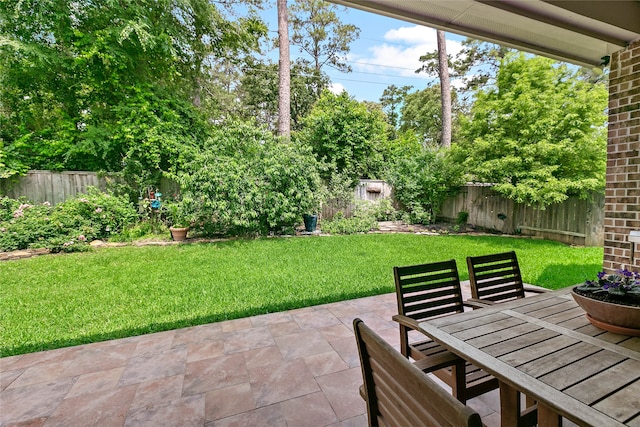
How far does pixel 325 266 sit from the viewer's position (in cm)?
490

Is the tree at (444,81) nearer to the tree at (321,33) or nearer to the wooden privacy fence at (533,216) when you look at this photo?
the wooden privacy fence at (533,216)

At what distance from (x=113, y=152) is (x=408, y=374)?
845cm

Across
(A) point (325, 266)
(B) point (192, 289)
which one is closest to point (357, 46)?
(A) point (325, 266)

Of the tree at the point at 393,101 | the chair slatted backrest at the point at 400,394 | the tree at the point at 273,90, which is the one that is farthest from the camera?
the tree at the point at 393,101

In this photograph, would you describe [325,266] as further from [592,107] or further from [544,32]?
[592,107]

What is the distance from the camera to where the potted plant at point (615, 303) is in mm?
1238

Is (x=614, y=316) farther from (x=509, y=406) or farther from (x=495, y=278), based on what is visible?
(x=495, y=278)

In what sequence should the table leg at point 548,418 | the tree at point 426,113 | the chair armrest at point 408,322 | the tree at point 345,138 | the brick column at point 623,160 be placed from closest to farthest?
the table leg at point 548,418
the chair armrest at point 408,322
the brick column at point 623,160
the tree at point 345,138
the tree at point 426,113

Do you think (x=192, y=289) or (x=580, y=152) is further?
(x=580, y=152)

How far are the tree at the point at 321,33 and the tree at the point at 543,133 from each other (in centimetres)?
1022

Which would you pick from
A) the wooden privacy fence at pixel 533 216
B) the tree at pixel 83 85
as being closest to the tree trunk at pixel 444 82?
the wooden privacy fence at pixel 533 216

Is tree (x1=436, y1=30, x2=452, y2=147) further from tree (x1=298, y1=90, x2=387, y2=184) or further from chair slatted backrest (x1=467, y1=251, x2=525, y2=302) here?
chair slatted backrest (x1=467, y1=251, x2=525, y2=302)

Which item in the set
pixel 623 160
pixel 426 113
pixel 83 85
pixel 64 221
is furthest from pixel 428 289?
pixel 426 113

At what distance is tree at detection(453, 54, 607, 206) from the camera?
21.1 ft
